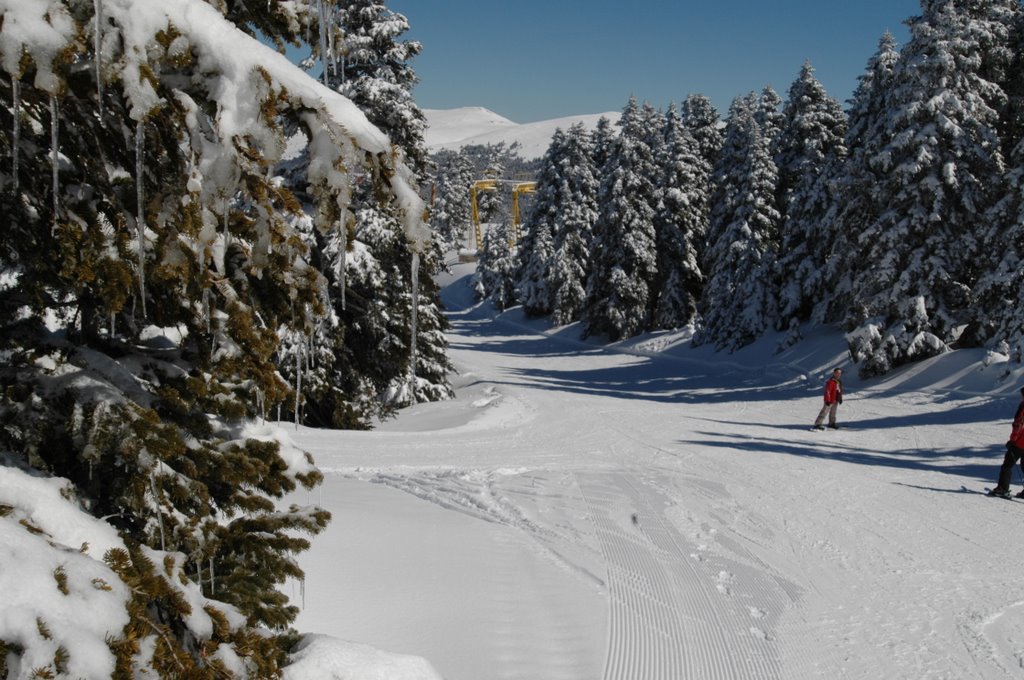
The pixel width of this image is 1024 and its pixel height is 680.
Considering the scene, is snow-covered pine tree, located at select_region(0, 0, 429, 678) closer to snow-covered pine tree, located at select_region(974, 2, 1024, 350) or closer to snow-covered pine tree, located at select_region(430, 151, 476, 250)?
snow-covered pine tree, located at select_region(974, 2, 1024, 350)

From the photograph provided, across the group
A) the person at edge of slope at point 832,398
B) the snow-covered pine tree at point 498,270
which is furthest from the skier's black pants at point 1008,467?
the snow-covered pine tree at point 498,270

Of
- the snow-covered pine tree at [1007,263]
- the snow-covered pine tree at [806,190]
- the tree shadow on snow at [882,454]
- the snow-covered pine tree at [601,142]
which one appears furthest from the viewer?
the snow-covered pine tree at [601,142]

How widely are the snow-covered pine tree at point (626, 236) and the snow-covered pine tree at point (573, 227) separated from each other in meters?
6.16

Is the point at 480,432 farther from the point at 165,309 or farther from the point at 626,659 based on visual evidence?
the point at 165,309

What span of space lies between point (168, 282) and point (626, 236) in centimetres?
3920

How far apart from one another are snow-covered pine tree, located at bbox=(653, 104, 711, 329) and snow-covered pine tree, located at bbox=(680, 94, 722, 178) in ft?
14.1

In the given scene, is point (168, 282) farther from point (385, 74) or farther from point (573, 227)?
point (573, 227)

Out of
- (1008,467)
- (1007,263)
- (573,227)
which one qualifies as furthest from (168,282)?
(573,227)

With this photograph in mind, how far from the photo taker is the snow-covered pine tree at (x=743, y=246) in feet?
109

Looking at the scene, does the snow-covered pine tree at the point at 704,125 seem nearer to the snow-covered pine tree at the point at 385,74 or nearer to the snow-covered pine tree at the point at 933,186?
the snow-covered pine tree at the point at 933,186

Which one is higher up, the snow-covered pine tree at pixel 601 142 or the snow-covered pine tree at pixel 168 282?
the snow-covered pine tree at pixel 601 142

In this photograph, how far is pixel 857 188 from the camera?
25453mm

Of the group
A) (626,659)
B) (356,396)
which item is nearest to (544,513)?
(626,659)

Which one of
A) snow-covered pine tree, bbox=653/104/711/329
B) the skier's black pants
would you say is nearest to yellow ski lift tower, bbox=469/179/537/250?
snow-covered pine tree, bbox=653/104/711/329
